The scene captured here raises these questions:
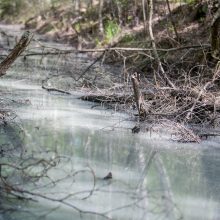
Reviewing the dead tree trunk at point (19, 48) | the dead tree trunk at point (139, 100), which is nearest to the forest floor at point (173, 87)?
the dead tree trunk at point (139, 100)

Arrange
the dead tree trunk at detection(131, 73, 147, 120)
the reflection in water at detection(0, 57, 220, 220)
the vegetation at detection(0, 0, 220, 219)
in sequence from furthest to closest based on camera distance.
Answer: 1. the dead tree trunk at detection(131, 73, 147, 120)
2. the vegetation at detection(0, 0, 220, 219)
3. the reflection in water at detection(0, 57, 220, 220)

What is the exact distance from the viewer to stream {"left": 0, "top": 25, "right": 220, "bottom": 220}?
5.80 metres

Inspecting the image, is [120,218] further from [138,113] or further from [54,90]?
[54,90]

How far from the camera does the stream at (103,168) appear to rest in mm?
5805

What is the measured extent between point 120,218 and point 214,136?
435 cm

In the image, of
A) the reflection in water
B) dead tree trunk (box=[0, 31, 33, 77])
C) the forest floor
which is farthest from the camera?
the forest floor

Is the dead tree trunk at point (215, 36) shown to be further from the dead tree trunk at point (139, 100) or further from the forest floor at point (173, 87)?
the dead tree trunk at point (139, 100)

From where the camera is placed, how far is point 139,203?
6.05 meters

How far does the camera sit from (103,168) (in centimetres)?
729

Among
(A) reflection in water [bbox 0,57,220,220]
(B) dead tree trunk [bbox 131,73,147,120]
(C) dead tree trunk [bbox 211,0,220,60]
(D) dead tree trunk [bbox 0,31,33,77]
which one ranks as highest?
(C) dead tree trunk [bbox 211,0,220,60]

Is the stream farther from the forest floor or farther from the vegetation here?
the forest floor

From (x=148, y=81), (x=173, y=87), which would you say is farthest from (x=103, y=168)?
(x=148, y=81)

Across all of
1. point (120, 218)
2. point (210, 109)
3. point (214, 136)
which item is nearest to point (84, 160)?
point (120, 218)

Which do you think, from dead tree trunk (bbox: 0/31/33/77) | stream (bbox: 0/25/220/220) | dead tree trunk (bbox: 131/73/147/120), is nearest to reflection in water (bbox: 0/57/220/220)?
stream (bbox: 0/25/220/220)
